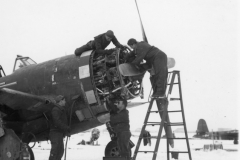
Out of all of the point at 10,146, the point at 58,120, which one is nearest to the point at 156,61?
the point at 58,120

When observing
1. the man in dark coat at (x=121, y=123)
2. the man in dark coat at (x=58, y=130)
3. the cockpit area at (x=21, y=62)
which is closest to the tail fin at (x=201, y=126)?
the cockpit area at (x=21, y=62)

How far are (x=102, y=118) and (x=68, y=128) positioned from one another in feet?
3.10

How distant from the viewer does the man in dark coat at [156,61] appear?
6.03 meters

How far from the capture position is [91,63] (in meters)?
7.46

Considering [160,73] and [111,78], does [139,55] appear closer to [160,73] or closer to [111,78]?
[160,73]

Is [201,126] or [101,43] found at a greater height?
[101,43]

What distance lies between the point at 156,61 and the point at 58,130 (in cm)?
303

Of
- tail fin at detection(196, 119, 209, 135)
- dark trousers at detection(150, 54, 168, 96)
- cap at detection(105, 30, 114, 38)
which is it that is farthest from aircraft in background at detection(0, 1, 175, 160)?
tail fin at detection(196, 119, 209, 135)

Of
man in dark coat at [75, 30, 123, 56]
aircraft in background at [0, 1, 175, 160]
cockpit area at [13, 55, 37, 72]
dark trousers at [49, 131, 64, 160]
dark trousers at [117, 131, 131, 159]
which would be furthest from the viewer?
cockpit area at [13, 55, 37, 72]

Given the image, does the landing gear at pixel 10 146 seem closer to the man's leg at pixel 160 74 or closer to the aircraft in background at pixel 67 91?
the aircraft in background at pixel 67 91

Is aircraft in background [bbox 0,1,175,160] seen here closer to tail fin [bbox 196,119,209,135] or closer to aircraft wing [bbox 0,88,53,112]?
aircraft wing [bbox 0,88,53,112]

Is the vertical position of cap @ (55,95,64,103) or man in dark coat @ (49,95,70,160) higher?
cap @ (55,95,64,103)

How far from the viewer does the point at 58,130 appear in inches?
290

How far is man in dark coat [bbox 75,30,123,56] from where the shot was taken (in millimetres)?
7486
